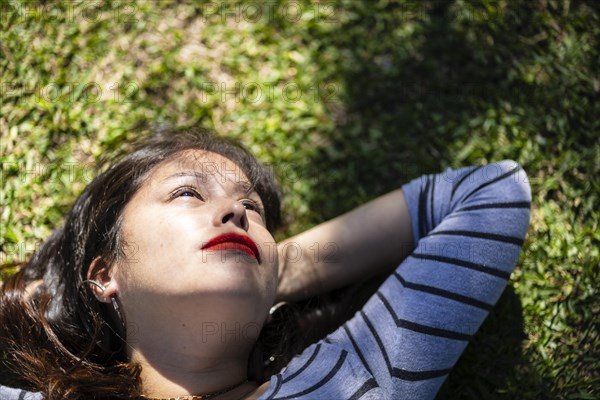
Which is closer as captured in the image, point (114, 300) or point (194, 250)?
point (194, 250)

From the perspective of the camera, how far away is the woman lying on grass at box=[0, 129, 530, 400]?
2039mm

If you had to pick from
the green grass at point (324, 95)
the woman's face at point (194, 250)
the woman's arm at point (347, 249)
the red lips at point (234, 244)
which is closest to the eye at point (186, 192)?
the woman's face at point (194, 250)

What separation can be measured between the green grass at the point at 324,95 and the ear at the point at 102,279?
2.08ft

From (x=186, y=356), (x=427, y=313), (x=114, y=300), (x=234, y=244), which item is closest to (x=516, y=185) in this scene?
(x=427, y=313)

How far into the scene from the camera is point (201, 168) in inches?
85.9

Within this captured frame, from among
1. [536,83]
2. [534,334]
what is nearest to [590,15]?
[536,83]

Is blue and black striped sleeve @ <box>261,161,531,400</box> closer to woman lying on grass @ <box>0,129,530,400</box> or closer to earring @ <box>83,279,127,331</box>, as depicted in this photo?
woman lying on grass @ <box>0,129,530,400</box>

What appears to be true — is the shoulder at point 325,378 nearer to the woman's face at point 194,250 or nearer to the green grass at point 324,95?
the woman's face at point 194,250

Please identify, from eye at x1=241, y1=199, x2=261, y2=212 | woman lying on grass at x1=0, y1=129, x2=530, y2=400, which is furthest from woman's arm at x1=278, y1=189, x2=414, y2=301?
eye at x1=241, y1=199, x2=261, y2=212

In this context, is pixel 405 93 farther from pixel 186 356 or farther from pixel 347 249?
pixel 186 356

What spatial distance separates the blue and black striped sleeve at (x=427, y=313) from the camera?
213 cm

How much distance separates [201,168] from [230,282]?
1.41ft

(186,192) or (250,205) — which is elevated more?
(186,192)

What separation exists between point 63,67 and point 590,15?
233 cm
